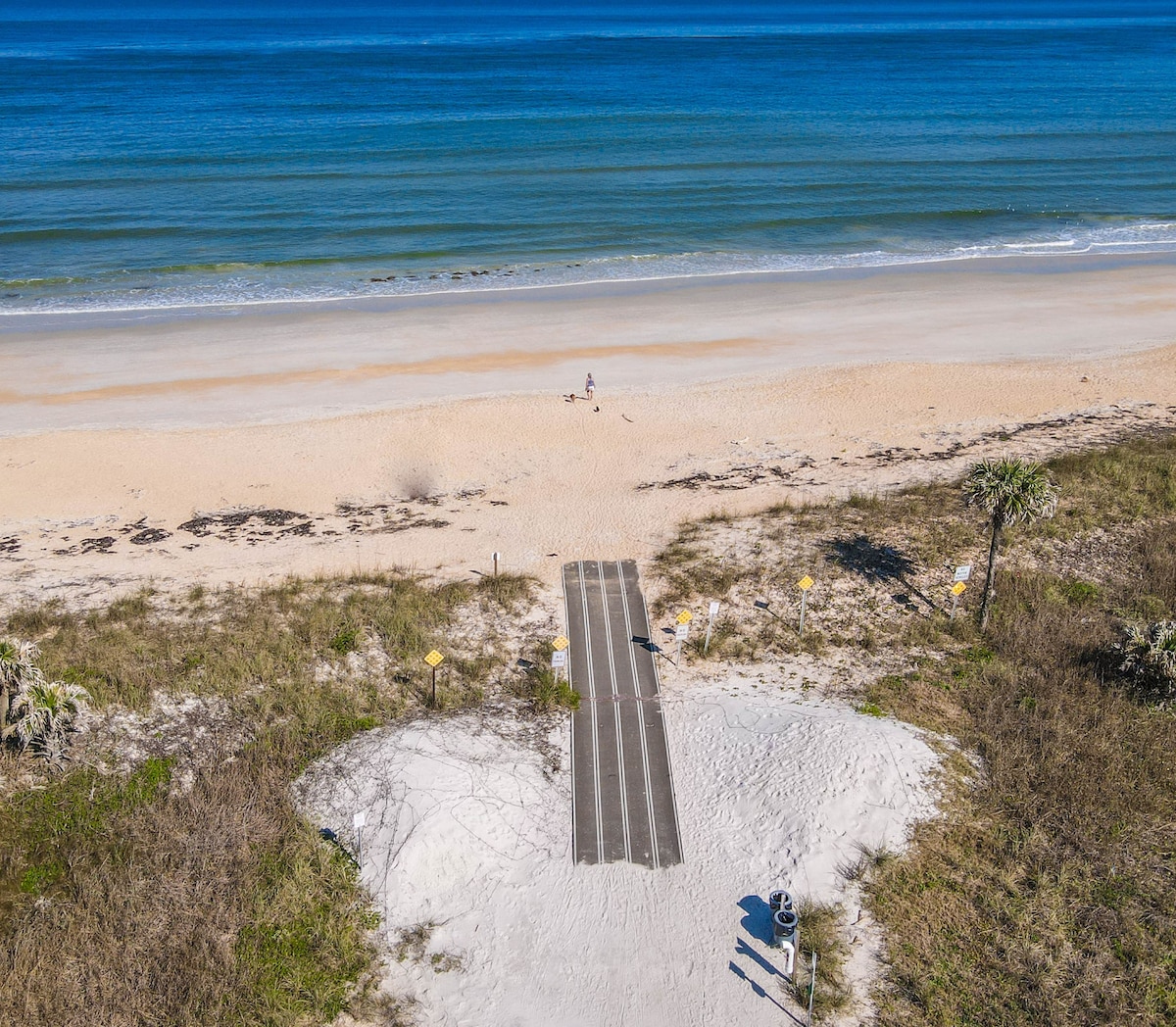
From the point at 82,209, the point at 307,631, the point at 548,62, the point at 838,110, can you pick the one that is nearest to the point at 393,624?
the point at 307,631

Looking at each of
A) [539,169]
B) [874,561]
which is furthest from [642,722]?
[539,169]

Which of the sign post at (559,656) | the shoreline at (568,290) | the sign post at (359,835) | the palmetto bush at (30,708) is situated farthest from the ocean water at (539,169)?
the sign post at (359,835)

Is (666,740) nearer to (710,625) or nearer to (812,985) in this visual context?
(710,625)

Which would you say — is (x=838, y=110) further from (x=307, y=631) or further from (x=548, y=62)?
(x=307, y=631)

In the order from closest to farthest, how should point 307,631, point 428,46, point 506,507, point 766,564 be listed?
point 307,631 < point 766,564 < point 506,507 < point 428,46

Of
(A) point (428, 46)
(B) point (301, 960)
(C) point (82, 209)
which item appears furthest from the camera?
(A) point (428, 46)

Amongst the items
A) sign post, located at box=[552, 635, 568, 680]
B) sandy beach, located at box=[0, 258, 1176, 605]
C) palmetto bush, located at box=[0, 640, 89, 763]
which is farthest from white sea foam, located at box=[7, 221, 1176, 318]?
palmetto bush, located at box=[0, 640, 89, 763]

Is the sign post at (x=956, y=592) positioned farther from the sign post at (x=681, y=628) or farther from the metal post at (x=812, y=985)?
the metal post at (x=812, y=985)
